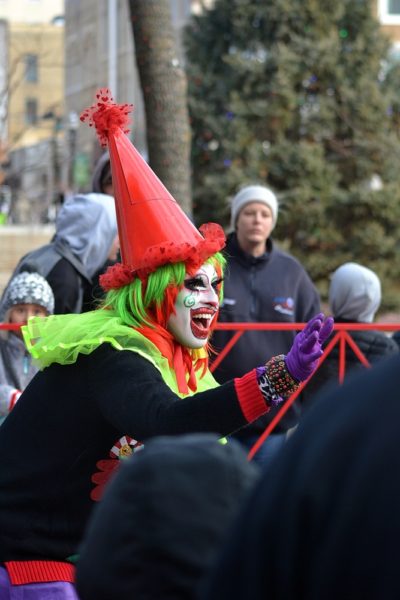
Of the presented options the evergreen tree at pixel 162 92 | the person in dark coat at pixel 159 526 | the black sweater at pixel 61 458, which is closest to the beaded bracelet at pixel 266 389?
the black sweater at pixel 61 458

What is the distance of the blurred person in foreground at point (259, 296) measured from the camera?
5.50 metres

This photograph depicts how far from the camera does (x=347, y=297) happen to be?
5.84 meters

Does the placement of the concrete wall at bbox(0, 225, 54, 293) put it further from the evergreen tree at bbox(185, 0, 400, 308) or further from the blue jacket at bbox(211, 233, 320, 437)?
the blue jacket at bbox(211, 233, 320, 437)

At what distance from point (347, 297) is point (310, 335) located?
9.77 ft

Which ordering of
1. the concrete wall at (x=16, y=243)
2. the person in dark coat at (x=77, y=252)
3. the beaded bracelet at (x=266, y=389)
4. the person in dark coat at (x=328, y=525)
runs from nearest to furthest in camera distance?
the person in dark coat at (x=328, y=525) → the beaded bracelet at (x=266, y=389) → the person in dark coat at (x=77, y=252) → the concrete wall at (x=16, y=243)

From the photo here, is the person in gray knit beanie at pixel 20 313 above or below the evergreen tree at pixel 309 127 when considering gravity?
below

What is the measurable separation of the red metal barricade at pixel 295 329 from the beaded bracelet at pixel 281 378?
2.26 metres

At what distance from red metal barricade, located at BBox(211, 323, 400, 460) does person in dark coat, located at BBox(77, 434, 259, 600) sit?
11.9 feet

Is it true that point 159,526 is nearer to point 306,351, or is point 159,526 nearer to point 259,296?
point 306,351

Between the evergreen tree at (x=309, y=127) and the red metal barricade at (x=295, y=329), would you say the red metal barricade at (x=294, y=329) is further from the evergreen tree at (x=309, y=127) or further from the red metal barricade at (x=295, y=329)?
the evergreen tree at (x=309, y=127)

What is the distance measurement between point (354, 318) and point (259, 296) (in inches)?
19.0

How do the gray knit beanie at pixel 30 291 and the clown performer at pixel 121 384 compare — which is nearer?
the clown performer at pixel 121 384

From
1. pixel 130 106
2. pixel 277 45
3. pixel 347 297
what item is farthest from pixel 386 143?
pixel 130 106

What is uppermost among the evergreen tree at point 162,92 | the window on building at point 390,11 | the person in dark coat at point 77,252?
the window on building at point 390,11
